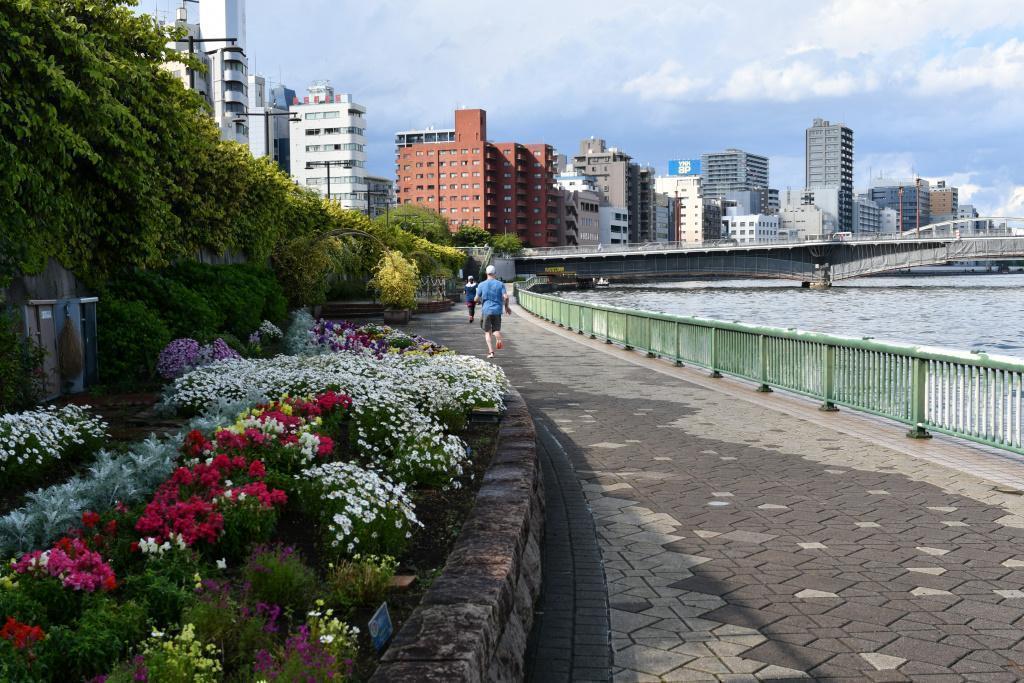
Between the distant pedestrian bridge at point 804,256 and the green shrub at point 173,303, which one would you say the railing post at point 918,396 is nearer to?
the green shrub at point 173,303

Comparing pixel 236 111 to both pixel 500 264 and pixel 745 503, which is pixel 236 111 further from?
pixel 745 503

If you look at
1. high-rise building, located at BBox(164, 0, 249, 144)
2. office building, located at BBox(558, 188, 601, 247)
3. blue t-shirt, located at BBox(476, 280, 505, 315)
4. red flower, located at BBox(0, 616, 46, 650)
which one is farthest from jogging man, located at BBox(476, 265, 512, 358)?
office building, located at BBox(558, 188, 601, 247)

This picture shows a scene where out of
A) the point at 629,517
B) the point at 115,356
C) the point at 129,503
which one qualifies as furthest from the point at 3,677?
the point at 115,356

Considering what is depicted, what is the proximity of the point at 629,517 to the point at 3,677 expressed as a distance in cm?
488

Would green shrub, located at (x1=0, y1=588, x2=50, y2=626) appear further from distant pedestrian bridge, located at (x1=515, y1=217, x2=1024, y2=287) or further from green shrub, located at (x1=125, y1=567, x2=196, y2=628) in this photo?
distant pedestrian bridge, located at (x1=515, y1=217, x2=1024, y2=287)

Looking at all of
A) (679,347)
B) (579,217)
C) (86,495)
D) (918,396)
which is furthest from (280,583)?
(579,217)

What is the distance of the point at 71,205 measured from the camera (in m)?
12.0

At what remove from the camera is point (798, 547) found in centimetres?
648

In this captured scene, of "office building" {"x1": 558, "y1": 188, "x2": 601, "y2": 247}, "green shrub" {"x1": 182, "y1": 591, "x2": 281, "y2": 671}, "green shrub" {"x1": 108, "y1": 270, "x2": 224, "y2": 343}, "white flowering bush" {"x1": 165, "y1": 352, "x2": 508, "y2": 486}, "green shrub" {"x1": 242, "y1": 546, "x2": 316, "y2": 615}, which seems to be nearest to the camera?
"green shrub" {"x1": 182, "y1": 591, "x2": 281, "y2": 671}

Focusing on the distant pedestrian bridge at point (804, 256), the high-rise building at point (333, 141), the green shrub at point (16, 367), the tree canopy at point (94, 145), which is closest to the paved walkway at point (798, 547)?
the green shrub at point (16, 367)

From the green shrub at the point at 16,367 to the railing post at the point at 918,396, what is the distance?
9020 mm

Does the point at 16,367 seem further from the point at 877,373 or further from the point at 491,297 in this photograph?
the point at 491,297

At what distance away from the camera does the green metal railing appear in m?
9.41

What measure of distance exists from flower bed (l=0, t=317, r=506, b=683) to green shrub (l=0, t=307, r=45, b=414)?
113 inches
